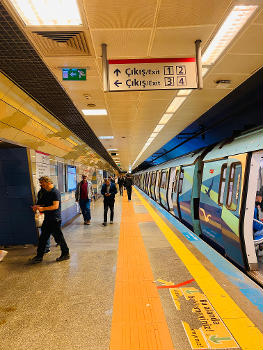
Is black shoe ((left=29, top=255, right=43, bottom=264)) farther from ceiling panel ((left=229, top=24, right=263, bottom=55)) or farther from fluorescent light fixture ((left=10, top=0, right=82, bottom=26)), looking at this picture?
ceiling panel ((left=229, top=24, right=263, bottom=55))

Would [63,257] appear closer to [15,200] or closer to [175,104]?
[15,200]

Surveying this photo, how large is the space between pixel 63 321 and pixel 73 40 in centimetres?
341

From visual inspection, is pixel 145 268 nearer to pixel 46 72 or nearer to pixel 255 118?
pixel 46 72

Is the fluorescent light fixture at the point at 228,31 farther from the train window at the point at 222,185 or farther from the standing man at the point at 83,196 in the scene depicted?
the standing man at the point at 83,196

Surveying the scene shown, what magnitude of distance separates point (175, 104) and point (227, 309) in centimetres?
464

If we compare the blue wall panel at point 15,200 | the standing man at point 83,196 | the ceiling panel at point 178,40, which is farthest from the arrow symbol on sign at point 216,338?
the standing man at point 83,196

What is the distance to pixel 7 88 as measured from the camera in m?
4.03

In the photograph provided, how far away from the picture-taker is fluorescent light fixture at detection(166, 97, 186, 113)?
535 centimetres

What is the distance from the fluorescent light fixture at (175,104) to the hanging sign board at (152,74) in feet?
6.57

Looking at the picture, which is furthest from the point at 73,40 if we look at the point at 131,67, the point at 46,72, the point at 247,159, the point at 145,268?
the point at 145,268

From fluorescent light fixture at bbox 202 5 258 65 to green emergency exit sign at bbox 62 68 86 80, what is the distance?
1.99 metres

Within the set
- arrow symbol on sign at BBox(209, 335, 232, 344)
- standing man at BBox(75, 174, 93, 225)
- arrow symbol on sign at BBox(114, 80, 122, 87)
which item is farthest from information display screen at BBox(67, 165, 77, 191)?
arrow symbol on sign at BBox(209, 335, 232, 344)

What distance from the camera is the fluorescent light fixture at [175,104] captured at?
17.5 feet

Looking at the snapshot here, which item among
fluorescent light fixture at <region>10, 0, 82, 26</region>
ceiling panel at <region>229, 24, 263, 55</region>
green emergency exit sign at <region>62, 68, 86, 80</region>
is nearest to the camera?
fluorescent light fixture at <region>10, 0, 82, 26</region>
